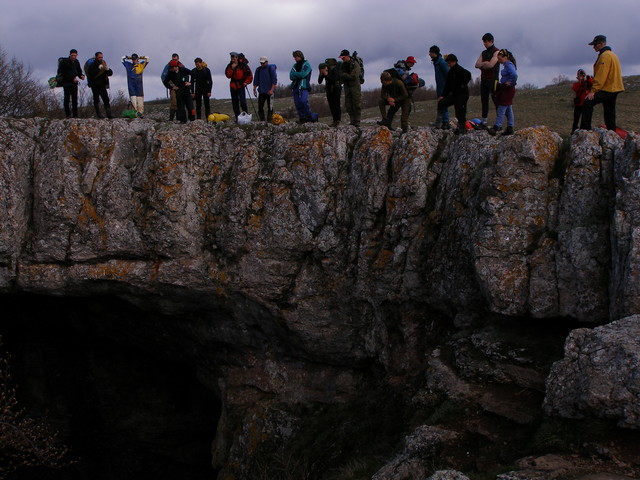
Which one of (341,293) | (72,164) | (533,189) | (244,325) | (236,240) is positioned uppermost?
(72,164)

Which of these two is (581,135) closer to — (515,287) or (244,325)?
(515,287)

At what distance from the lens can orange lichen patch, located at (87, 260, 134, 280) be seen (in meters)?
12.8

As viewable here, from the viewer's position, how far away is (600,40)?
10422 millimetres

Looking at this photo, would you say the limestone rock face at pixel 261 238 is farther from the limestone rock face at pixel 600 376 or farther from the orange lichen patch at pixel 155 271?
the limestone rock face at pixel 600 376

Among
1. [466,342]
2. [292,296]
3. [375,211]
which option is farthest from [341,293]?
[466,342]

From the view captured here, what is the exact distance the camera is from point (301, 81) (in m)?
13.9

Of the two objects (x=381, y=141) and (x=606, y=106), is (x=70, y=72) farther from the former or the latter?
(x=606, y=106)

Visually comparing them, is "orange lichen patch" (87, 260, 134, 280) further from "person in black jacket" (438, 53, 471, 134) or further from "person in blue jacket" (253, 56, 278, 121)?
"person in black jacket" (438, 53, 471, 134)

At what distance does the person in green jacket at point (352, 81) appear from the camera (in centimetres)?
1331

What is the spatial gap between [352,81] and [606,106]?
524 centimetres

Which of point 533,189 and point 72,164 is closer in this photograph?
point 533,189

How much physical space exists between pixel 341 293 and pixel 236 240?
2.46m

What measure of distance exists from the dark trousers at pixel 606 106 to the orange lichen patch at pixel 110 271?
9487 millimetres

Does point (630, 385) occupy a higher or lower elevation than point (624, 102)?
lower
